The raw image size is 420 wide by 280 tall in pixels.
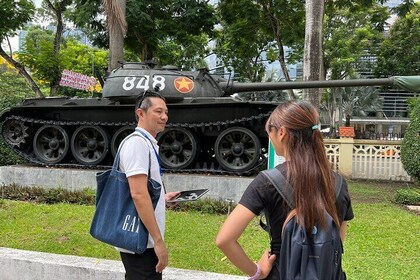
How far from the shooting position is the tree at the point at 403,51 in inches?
792

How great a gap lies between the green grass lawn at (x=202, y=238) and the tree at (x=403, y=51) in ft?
46.5

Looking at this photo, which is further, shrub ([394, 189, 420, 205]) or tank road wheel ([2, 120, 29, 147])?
tank road wheel ([2, 120, 29, 147])

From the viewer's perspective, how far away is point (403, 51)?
2039cm

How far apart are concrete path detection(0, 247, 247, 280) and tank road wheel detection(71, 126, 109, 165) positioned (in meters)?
4.46

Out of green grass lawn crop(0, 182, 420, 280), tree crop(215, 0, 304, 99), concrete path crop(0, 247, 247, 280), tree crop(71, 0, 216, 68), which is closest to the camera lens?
concrete path crop(0, 247, 247, 280)

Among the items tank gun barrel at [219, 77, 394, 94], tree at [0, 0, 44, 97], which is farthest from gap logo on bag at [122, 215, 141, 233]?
tree at [0, 0, 44, 97]

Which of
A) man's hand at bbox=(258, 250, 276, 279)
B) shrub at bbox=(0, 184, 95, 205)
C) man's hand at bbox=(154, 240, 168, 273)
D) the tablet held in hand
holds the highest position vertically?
the tablet held in hand

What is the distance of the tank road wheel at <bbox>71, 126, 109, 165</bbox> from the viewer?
874 centimetres

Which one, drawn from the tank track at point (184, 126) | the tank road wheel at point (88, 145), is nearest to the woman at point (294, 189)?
the tank track at point (184, 126)

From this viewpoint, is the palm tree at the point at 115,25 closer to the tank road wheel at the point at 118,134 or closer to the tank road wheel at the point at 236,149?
the tank road wheel at the point at 118,134

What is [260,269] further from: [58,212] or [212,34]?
[212,34]

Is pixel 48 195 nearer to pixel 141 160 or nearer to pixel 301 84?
pixel 301 84

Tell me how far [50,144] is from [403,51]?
16.9 meters

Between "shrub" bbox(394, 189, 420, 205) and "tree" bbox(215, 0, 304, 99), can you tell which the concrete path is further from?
"tree" bbox(215, 0, 304, 99)
